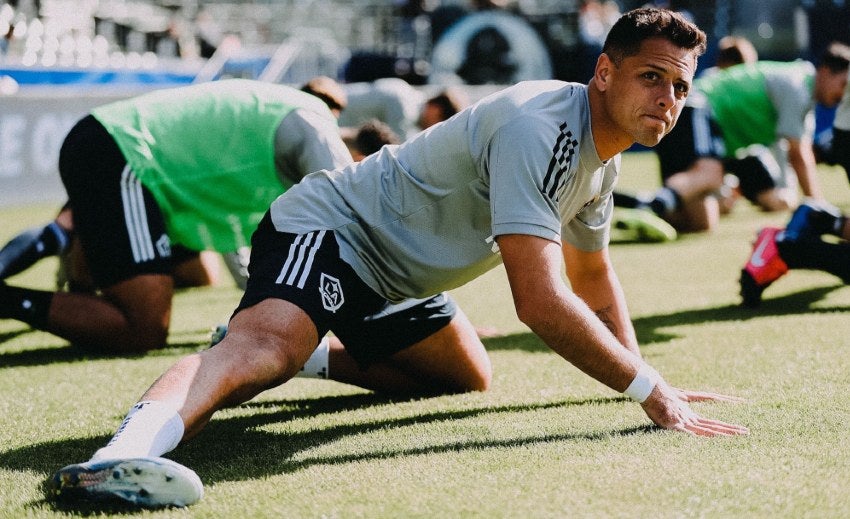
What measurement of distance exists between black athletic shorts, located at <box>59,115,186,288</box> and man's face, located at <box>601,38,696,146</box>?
236 cm

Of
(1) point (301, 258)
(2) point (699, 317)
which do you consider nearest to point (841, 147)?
(2) point (699, 317)

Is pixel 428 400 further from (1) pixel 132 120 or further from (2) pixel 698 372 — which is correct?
(1) pixel 132 120

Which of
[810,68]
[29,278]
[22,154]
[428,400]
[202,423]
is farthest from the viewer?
[22,154]

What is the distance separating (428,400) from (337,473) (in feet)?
3.32

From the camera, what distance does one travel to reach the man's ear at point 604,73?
10.5 ft

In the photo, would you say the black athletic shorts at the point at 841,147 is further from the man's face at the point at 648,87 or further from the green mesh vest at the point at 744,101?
the man's face at the point at 648,87

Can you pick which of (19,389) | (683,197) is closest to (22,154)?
(683,197)

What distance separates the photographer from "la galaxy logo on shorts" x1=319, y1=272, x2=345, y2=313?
10.7ft

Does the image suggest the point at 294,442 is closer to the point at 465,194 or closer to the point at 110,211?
the point at 465,194

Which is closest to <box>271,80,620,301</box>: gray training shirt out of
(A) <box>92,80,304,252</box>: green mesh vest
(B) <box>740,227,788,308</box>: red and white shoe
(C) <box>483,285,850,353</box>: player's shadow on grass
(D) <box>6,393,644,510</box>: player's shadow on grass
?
(D) <box>6,393,644,510</box>: player's shadow on grass

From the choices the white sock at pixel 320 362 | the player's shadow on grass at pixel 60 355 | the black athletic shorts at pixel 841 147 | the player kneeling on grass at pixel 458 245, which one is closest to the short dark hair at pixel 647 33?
the player kneeling on grass at pixel 458 245

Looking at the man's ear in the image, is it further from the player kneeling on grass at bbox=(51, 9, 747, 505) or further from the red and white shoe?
the red and white shoe

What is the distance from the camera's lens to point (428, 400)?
3939 millimetres

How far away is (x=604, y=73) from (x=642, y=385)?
36.3 inches
